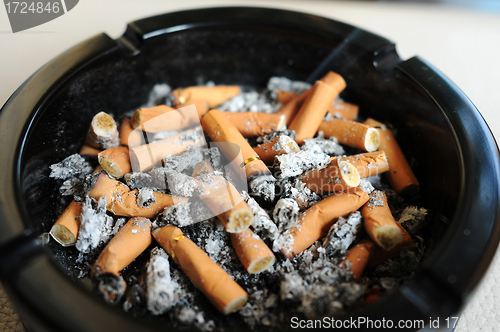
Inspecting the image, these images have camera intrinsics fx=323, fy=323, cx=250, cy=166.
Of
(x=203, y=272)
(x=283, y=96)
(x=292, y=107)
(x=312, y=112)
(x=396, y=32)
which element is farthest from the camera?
(x=396, y=32)

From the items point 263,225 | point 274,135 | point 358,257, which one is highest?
point 274,135

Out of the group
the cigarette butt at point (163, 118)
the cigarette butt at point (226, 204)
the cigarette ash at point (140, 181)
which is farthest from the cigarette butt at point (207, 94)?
the cigarette butt at point (226, 204)

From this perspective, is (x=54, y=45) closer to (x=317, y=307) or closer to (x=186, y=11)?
(x=186, y=11)

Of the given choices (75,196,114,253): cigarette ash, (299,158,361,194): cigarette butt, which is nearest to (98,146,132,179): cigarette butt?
(75,196,114,253): cigarette ash

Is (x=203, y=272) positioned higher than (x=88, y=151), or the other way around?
(x=88, y=151)

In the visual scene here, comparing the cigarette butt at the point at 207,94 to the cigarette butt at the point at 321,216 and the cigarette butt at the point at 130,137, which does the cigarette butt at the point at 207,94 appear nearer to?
the cigarette butt at the point at 130,137

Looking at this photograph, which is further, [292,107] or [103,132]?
[292,107]

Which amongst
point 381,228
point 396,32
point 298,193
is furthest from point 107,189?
point 396,32

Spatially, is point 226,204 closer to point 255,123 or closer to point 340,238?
point 340,238
